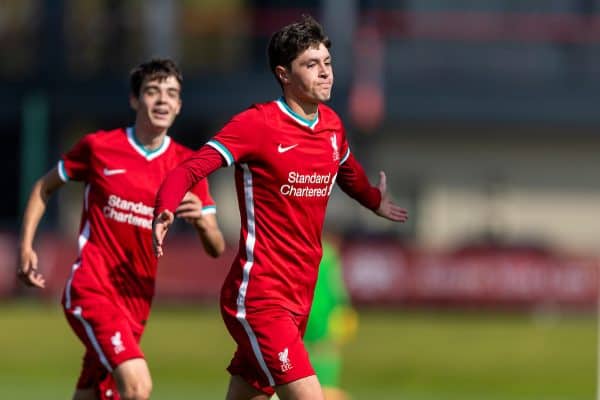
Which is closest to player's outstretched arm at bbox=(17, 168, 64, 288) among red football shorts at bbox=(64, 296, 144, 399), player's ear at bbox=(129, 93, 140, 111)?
red football shorts at bbox=(64, 296, 144, 399)

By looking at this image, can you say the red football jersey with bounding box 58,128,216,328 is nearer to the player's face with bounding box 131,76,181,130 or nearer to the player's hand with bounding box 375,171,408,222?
the player's face with bounding box 131,76,181,130

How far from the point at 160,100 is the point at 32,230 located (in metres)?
1.13

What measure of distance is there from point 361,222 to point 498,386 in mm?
13536

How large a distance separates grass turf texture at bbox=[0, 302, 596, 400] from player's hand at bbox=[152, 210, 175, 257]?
338 inches

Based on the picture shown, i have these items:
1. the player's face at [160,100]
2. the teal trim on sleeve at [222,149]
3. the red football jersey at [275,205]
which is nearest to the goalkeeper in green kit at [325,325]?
the player's face at [160,100]

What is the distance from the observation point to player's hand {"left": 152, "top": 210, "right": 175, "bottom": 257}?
757 centimetres

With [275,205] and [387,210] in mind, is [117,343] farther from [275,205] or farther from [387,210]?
[387,210]

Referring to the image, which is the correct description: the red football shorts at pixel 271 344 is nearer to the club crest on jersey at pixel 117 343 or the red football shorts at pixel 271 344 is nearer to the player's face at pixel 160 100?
the club crest on jersey at pixel 117 343

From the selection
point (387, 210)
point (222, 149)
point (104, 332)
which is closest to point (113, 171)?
point (104, 332)

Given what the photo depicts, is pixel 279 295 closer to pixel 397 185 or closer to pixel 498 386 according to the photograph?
pixel 498 386

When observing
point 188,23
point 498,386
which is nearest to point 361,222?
point 188,23

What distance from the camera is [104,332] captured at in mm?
9016

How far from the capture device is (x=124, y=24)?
33.5m

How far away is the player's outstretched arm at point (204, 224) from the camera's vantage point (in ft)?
29.0
